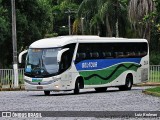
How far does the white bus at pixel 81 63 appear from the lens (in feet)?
115

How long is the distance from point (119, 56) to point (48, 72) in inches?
250

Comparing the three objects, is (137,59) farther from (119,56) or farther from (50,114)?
(50,114)

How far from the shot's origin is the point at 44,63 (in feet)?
115

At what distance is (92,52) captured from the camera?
37.3 meters

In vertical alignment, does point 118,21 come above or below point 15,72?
above

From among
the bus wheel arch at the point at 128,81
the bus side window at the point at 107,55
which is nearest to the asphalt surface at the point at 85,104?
the bus side window at the point at 107,55

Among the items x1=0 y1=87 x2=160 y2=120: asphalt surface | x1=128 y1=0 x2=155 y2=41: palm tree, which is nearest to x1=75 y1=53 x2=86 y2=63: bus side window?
x1=0 y1=87 x2=160 y2=120: asphalt surface

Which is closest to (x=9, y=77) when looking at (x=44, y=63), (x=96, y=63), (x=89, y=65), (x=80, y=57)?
(x=96, y=63)

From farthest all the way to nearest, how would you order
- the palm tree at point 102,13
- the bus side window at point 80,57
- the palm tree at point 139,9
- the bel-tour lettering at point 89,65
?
the palm tree at point 102,13, the palm tree at point 139,9, the bel-tour lettering at point 89,65, the bus side window at point 80,57

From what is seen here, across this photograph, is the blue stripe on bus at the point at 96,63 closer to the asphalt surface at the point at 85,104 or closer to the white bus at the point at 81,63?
the white bus at the point at 81,63

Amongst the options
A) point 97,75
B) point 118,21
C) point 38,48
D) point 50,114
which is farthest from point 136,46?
point 50,114

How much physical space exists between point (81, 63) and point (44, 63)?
7.95ft

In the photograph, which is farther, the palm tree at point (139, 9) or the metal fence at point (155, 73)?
the palm tree at point (139, 9)

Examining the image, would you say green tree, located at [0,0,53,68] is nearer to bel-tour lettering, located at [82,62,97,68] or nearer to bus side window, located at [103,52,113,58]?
bus side window, located at [103,52,113,58]
